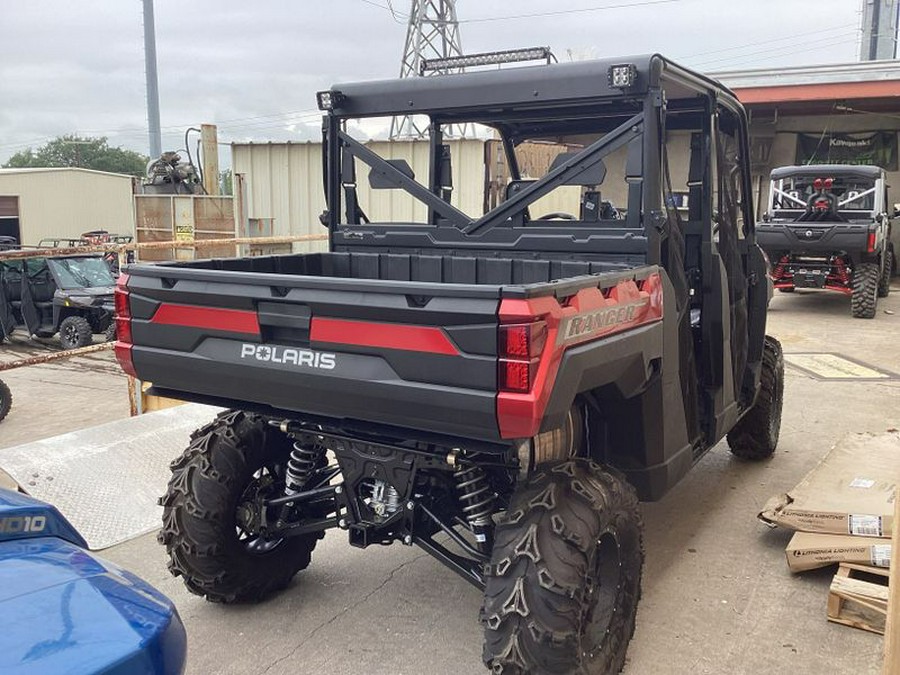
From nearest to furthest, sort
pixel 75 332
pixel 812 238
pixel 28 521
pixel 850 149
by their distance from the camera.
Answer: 1. pixel 28 521
2. pixel 812 238
3. pixel 75 332
4. pixel 850 149

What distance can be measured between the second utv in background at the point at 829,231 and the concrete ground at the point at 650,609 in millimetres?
7651

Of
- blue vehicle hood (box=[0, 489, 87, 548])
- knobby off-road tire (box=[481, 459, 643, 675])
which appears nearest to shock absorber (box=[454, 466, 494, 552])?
knobby off-road tire (box=[481, 459, 643, 675])

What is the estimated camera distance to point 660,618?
3.62 meters

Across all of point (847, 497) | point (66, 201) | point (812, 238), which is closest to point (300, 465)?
point (847, 497)

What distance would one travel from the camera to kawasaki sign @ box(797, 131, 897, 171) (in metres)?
18.6

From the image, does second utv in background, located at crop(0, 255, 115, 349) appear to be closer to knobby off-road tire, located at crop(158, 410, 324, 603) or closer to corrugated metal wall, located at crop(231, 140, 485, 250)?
corrugated metal wall, located at crop(231, 140, 485, 250)

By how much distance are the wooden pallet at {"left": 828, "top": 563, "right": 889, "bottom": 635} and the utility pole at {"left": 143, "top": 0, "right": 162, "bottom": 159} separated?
27.9 meters

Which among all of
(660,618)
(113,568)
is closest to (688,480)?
(660,618)

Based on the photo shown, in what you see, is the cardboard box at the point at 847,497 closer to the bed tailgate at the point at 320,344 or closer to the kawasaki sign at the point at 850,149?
the bed tailgate at the point at 320,344

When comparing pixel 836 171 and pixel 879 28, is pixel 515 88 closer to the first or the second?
pixel 836 171

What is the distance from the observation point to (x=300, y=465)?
3578 millimetres

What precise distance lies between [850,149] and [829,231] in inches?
322

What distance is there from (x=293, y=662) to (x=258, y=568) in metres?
0.53

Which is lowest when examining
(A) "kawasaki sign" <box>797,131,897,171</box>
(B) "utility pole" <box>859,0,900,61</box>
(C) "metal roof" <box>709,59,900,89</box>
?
(A) "kawasaki sign" <box>797,131,897,171</box>
